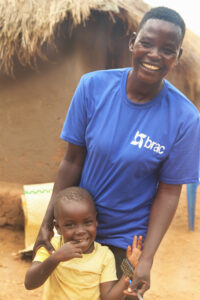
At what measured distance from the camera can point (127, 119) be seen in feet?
5.41

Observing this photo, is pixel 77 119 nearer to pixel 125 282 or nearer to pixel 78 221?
pixel 78 221

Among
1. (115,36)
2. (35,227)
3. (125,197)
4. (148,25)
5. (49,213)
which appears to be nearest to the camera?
(148,25)

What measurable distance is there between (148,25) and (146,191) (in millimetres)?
704

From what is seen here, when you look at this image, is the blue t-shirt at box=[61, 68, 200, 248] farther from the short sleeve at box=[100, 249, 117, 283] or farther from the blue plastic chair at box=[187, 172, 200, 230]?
the blue plastic chair at box=[187, 172, 200, 230]

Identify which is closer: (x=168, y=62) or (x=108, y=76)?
(x=168, y=62)

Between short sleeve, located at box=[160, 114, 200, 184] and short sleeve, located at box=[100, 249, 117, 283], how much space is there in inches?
16.9

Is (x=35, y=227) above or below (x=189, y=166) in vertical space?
below

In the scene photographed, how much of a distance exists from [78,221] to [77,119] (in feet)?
1.46

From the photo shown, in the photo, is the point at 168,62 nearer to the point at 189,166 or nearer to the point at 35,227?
the point at 189,166

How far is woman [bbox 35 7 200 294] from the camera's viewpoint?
1.60 m

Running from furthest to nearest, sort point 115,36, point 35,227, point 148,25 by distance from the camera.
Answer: point 115,36, point 35,227, point 148,25

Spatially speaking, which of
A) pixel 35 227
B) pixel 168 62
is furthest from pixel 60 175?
pixel 35 227

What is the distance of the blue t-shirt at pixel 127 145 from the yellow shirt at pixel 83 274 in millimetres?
98

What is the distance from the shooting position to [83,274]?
1729mm
